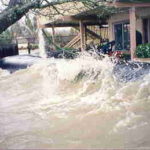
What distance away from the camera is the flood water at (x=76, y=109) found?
7.36m

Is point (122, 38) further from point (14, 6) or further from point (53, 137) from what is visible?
point (14, 6)

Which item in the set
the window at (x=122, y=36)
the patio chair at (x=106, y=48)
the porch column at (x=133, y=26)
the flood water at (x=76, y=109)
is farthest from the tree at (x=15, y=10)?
the window at (x=122, y=36)

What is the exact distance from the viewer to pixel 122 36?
20203 mm

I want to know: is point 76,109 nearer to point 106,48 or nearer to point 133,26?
point 133,26

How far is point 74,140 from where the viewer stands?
7277 mm

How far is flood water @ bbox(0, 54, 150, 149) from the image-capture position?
7.36 m

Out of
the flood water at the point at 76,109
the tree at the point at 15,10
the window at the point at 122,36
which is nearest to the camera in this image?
the tree at the point at 15,10

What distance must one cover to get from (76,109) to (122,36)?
11092 millimetres

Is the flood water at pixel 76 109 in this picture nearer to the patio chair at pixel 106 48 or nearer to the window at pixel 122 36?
the patio chair at pixel 106 48

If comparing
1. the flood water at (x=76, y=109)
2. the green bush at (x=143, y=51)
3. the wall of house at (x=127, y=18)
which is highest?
the wall of house at (x=127, y=18)

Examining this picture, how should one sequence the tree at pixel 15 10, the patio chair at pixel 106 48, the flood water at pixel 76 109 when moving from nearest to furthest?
the tree at pixel 15 10, the flood water at pixel 76 109, the patio chair at pixel 106 48

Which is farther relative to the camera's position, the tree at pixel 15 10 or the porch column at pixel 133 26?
the porch column at pixel 133 26

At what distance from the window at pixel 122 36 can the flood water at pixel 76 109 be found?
4989 mm

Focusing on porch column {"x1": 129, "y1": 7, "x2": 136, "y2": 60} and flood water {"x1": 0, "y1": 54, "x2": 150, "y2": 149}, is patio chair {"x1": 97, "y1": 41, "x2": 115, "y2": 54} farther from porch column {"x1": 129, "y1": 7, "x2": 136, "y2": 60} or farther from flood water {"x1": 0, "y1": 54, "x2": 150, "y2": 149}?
porch column {"x1": 129, "y1": 7, "x2": 136, "y2": 60}
